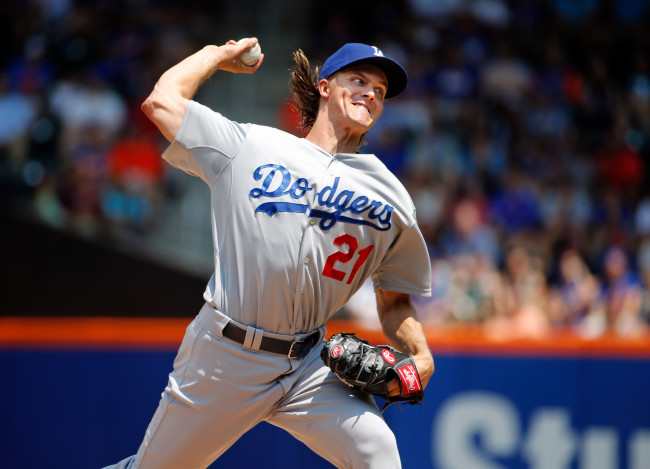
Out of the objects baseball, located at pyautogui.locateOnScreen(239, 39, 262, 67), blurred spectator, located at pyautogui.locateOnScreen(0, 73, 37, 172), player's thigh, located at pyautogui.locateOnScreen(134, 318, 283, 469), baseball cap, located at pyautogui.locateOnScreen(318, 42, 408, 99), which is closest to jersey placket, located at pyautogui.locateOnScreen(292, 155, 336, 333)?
player's thigh, located at pyautogui.locateOnScreen(134, 318, 283, 469)

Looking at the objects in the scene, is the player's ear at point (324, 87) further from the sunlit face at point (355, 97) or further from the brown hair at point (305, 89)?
the brown hair at point (305, 89)

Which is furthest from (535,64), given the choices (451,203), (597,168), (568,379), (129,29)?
(568,379)

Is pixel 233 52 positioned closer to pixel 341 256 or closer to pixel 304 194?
pixel 304 194

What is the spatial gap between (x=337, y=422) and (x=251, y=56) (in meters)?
1.61

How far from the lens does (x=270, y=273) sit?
335 cm

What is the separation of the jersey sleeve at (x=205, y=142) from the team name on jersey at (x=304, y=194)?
0.16m

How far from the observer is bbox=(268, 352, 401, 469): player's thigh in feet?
11.0

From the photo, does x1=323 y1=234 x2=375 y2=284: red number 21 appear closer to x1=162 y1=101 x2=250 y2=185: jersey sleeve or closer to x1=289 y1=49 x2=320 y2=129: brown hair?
x1=162 y1=101 x2=250 y2=185: jersey sleeve

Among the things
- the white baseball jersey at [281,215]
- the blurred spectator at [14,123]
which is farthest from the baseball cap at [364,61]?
the blurred spectator at [14,123]

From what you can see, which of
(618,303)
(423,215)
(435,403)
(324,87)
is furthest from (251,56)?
(423,215)

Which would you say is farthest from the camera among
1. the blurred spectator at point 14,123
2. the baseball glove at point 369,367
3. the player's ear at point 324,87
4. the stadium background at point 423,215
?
the blurred spectator at point 14,123

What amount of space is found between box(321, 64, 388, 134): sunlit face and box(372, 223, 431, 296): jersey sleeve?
553 mm

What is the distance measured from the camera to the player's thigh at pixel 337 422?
335 cm

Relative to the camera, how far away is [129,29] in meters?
10.6
